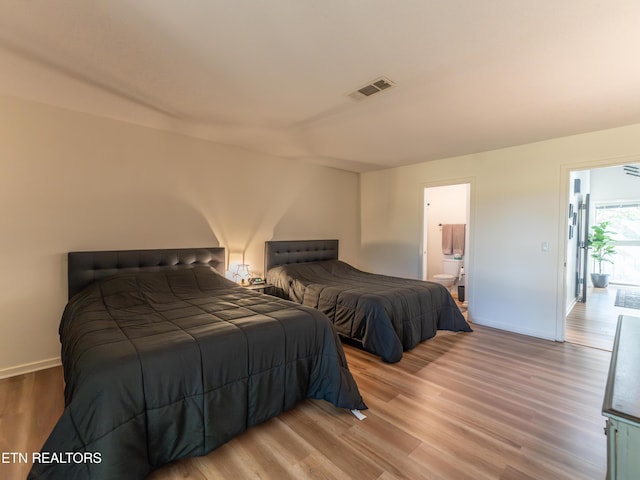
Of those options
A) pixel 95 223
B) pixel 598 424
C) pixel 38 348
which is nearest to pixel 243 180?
pixel 95 223

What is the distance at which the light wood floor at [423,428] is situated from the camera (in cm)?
162

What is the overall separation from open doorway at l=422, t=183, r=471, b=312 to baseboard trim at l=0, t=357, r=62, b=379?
5.56m

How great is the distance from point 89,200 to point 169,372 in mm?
2348

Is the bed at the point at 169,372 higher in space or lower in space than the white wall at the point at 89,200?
lower

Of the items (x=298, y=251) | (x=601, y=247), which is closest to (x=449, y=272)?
(x=298, y=251)

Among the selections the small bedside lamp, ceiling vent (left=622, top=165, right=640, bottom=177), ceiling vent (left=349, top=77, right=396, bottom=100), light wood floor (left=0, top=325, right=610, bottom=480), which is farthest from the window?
the small bedside lamp

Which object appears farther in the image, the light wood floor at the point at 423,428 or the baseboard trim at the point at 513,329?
the baseboard trim at the point at 513,329

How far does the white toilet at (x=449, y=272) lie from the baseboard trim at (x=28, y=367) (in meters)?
5.58

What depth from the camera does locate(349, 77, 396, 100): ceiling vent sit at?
2.21m

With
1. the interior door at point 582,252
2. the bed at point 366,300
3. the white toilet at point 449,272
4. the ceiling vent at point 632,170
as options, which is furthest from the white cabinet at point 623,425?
the ceiling vent at point 632,170

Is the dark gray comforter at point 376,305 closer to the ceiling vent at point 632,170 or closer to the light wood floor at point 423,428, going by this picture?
the light wood floor at point 423,428

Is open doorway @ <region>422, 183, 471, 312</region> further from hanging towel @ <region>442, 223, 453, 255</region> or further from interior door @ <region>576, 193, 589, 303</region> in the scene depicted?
interior door @ <region>576, 193, 589, 303</region>

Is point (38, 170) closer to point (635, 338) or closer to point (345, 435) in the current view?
point (345, 435)

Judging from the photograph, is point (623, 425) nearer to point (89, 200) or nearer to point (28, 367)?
point (89, 200)
